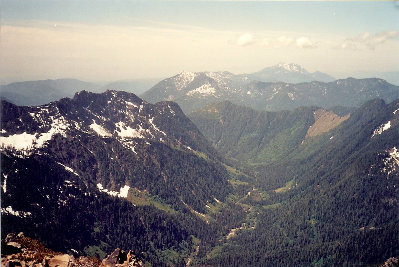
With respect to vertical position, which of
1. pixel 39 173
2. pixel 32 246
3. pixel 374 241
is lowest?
pixel 374 241

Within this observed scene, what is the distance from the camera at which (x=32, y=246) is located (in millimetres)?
47812

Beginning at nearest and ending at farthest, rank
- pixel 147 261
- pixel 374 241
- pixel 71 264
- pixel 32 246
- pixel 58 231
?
1. pixel 71 264
2. pixel 32 246
3. pixel 58 231
4. pixel 374 241
5. pixel 147 261

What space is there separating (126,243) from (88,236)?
26.3 m

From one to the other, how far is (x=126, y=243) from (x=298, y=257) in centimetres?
10358

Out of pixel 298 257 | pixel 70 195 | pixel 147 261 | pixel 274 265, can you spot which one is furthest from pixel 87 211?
pixel 298 257

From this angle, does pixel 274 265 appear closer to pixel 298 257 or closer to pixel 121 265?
pixel 298 257

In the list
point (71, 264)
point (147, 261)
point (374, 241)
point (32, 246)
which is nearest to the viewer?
point (71, 264)

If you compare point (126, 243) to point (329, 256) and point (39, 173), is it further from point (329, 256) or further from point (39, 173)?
point (329, 256)

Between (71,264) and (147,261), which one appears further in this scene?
(147,261)

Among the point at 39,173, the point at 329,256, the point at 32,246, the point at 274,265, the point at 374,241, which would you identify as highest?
the point at 32,246

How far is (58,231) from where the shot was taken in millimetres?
162125

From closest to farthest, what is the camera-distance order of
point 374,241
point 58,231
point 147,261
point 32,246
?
point 32,246
point 58,231
point 374,241
point 147,261

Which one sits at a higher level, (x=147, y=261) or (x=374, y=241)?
(x=374, y=241)

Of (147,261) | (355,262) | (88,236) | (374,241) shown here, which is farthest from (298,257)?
(88,236)
